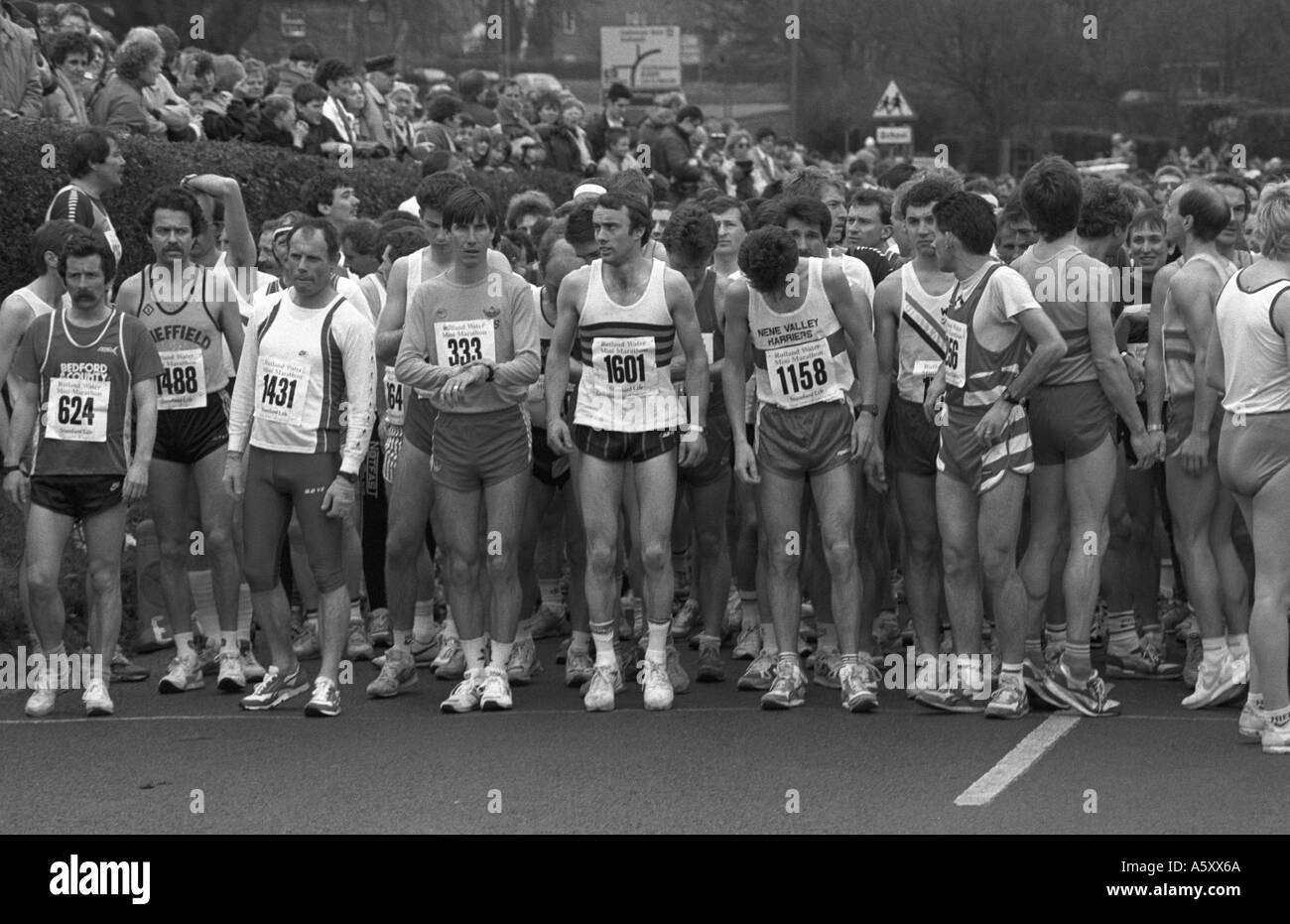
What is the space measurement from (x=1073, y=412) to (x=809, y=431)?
1163mm

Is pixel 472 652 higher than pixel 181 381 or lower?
lower

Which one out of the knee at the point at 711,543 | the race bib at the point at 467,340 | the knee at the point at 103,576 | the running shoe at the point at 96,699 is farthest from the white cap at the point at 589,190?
the running shoe at the point at 96,699

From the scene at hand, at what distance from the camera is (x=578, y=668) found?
10.3 meters

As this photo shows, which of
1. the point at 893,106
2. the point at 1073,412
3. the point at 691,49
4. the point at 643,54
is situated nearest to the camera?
the point at 1073,412

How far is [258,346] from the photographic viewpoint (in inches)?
376

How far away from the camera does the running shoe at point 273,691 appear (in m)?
9.66

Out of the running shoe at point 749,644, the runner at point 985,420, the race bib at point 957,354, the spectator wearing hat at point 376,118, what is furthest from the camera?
the spectator wearing hat at point 376,118

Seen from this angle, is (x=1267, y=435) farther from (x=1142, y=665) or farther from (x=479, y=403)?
(x=479, y=403)

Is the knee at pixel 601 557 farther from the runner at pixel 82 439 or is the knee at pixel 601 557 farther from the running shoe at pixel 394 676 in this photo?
the runner at pixel 82 439

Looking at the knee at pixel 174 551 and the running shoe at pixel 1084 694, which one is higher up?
the knee at pixel 174 551

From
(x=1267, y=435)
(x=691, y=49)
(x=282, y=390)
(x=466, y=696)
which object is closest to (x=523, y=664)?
(x=466, y=696)

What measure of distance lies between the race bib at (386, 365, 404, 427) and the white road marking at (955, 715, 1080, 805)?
349 cm

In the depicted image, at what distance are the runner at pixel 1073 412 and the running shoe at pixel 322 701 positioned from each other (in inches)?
115

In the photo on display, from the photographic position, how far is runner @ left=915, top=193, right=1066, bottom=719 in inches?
351
